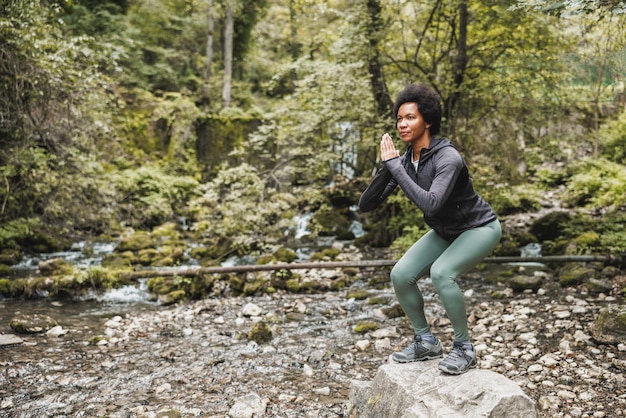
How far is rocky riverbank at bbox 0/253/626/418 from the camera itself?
4.80 metres

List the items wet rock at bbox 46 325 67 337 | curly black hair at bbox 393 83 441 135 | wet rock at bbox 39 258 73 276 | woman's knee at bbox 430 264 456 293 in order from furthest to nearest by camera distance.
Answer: wet rock at bbox 39 258 73 276
wet rock at bbox 46 325 67 337
curly black hair at bbox 393 83 441 135
woman's knee at bbox 430 264 456 293

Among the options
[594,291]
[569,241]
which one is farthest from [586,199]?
[594,291]

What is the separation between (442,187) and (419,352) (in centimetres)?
158

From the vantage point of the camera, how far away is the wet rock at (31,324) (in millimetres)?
7328

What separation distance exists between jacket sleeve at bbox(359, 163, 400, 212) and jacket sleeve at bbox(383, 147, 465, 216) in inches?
13.2

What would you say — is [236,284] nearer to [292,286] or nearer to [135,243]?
[292,286]

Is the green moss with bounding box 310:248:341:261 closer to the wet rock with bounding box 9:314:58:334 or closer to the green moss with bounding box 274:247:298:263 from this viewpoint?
the green moss with bounding box 274:247:298:263

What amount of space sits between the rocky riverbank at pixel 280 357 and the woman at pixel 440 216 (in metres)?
1.68

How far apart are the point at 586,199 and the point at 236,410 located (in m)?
16.2

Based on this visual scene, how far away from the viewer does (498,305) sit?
7875 mm

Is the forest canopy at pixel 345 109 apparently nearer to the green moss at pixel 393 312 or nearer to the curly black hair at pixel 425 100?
the green moss at pixel 393 312

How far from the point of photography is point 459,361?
355 cm

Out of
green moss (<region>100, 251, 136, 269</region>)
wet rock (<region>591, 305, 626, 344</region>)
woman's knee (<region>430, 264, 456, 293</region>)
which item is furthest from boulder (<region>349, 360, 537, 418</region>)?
green moss (<region>100, 251, 136, 269</region>)

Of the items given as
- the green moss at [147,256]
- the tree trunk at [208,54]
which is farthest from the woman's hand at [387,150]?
the tree trunk at [208,54]
